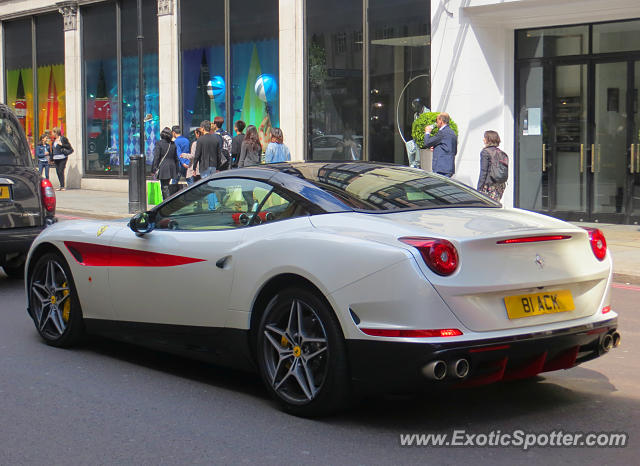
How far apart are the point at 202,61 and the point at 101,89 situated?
16.8ft

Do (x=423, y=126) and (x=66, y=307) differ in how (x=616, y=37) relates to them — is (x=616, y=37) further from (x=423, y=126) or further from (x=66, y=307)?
(x=66, y=307)

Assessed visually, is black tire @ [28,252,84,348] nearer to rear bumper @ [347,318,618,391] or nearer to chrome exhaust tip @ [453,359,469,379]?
rear bumper @ [347,318,618,391]

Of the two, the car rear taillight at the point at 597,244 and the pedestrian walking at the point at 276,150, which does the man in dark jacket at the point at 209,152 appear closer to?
the pedestrian walking at the point at 276,150

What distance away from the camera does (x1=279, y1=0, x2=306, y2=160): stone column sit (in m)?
21.4

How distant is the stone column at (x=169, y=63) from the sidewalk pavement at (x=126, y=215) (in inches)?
103

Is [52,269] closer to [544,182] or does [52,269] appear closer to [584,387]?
[584,387]

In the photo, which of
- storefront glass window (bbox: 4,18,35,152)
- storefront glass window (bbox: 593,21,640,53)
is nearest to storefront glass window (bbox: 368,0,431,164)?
storefront glass window (bbox: 593,21,640,53)

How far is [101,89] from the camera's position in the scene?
28172 millimetres

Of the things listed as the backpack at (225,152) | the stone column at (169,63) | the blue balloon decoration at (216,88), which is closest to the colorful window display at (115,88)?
the stone column at (169,63)

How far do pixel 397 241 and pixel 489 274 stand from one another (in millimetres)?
495

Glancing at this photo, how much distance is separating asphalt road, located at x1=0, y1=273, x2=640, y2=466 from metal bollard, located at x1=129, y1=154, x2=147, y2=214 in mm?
13757

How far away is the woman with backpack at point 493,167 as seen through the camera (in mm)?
13844

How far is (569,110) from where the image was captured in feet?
56.6

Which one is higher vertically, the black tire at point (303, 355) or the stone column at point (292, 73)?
the stone column at point (292, 73)
